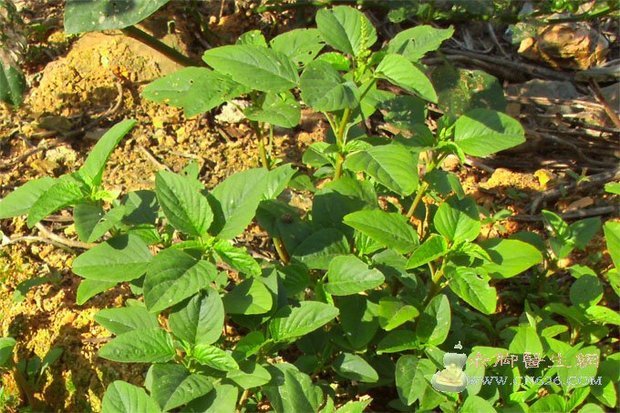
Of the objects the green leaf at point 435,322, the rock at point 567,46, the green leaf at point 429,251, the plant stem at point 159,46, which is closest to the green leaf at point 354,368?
the green leaf at point 435,322

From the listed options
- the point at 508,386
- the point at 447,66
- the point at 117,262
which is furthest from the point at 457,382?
the point at 447,66

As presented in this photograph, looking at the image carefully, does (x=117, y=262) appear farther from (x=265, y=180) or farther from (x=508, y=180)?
(x=508, y=180)

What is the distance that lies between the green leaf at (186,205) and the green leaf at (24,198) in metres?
0.27

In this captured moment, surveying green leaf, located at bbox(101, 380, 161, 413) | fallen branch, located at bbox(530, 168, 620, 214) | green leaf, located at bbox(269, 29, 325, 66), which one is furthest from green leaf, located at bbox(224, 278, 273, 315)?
fallen branch, located at bbox(530, 168, 620, 214)

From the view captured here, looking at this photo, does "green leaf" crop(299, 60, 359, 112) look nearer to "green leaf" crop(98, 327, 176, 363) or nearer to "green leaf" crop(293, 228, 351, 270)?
"green leaf" crop(293, 228, 351, 270)

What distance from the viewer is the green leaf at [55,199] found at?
159 cm

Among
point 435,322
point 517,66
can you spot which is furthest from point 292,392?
point 517,66

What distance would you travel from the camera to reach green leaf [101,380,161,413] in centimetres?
151

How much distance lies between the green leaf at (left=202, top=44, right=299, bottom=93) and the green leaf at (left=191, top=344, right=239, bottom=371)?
555 millimetres

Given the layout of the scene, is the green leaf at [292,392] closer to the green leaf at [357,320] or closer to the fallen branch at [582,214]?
the green leaf at [357,320]

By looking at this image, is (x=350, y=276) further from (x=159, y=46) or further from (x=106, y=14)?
(x=159, y=46)

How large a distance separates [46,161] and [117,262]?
3.82 feet

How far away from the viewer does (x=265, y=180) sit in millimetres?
1673

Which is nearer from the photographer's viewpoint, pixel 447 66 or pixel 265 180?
pixel 265 180
